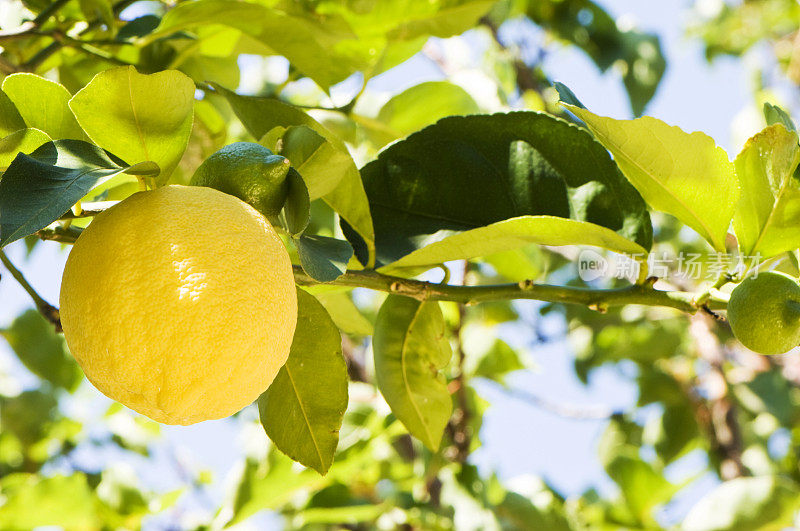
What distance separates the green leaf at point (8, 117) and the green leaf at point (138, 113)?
0.18 feet

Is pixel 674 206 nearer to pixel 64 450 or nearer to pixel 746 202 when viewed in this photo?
pixel 746 202

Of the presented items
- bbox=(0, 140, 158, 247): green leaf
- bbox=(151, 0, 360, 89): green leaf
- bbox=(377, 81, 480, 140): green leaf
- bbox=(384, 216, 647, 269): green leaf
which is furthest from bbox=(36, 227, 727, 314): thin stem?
bbox=(377, 81, 480, 140): green leaf

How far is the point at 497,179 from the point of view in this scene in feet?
2.63

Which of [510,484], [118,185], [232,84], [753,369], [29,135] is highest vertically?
[29,135]

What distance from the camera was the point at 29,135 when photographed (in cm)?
58

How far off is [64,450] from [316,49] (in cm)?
152

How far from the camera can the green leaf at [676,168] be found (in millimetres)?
690

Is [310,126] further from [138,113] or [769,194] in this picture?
[769,194]

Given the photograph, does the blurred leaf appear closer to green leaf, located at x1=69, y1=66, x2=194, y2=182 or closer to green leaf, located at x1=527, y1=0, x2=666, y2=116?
green leaf, located at x1=69, y1=66, x2=194, y2=182

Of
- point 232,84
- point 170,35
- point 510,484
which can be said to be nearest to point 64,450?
point 510,484

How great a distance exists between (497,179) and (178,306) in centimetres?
39

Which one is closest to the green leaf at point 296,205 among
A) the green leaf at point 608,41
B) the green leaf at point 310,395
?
the green leaf at point 310,395

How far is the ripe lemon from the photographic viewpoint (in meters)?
0.51

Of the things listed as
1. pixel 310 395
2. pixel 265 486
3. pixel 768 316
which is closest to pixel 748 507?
pixel 265 486
